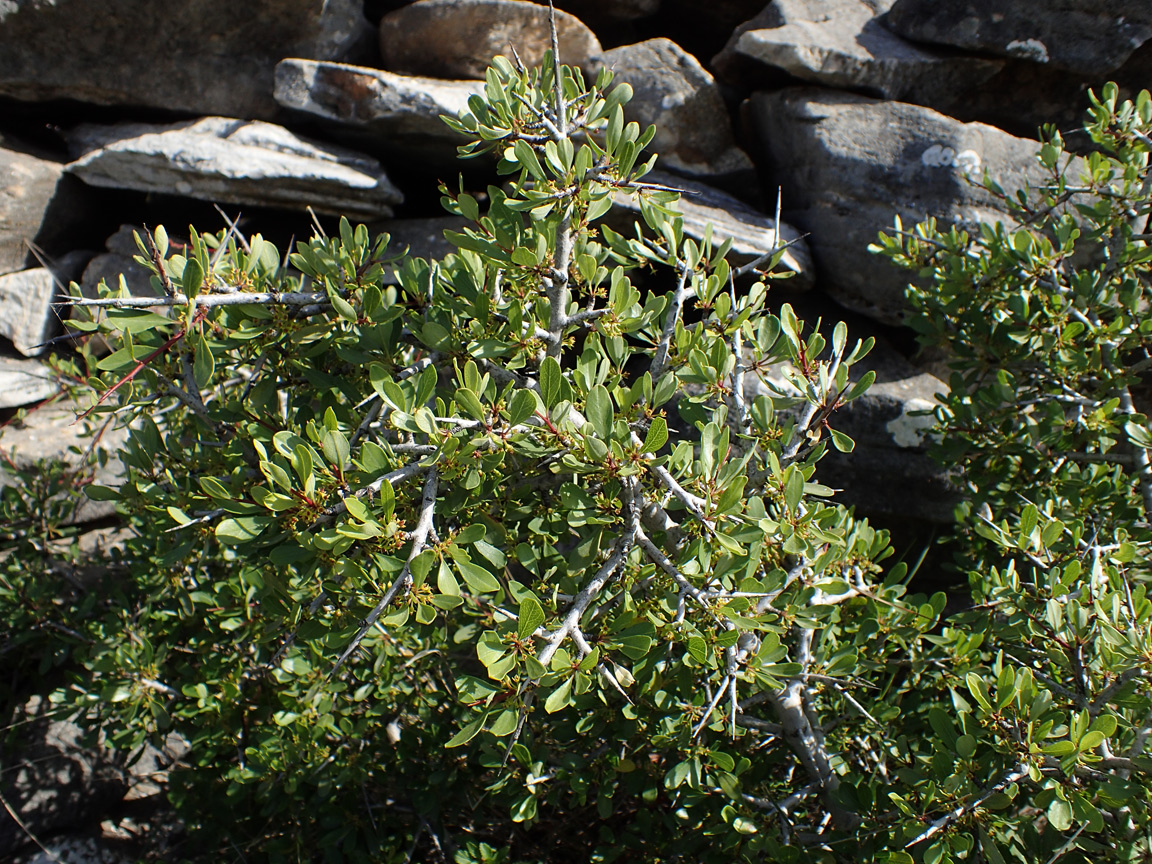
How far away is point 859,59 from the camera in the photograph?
3.61 metres

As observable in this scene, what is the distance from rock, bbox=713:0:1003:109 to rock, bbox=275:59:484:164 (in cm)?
147

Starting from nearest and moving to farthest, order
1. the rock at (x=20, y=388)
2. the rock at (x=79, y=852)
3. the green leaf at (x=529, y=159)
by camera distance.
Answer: the green leaf at (x=529, y=159) < the rock at (x=79, y=852) < the rock at (x=20, y=388)

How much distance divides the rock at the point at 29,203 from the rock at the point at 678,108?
2833mm

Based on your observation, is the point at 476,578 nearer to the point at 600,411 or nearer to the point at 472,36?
the point at 600,411

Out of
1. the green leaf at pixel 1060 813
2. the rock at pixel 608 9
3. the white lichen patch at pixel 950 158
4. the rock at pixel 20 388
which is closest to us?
the green leaf at pixel 1060 813

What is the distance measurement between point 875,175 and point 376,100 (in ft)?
7.59

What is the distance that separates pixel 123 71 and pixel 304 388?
300cm

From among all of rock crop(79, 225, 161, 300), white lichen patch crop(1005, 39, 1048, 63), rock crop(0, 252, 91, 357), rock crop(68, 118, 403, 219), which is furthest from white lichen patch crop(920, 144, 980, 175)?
rock crop(0, 252, 91, 357)

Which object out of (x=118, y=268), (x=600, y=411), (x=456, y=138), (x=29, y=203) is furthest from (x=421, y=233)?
(x=600, y=411)

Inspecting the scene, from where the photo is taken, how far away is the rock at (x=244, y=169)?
11.1ft

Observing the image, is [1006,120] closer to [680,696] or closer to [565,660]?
[680,696]

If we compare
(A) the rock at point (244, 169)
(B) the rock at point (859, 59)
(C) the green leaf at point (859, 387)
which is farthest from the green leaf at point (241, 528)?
(B) the rock at point (859, 59)

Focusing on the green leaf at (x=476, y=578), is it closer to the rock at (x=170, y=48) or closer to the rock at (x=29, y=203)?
the rock at (x=170, y=48)

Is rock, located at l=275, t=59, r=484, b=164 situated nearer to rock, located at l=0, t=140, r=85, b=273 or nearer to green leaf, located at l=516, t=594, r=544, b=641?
rock, located at l=0, t=140, r=85, b=273
